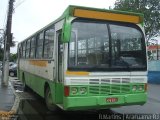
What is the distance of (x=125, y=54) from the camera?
9.75 meters

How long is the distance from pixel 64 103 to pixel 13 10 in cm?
1427

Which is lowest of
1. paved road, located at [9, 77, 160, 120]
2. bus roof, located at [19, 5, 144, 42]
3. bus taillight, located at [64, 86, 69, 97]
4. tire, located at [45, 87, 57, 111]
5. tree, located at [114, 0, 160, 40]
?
paved road, located at [9, 77, 160, 120]

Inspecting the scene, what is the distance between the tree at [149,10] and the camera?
3659cm

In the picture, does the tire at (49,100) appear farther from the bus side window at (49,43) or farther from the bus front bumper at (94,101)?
the bus front bumper at (94,101)

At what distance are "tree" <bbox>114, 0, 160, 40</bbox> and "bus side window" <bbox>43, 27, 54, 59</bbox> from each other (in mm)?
26063

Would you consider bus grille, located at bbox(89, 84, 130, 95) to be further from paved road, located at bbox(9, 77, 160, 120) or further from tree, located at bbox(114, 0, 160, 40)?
tree, located at bbox(114, 0, 160, 40)

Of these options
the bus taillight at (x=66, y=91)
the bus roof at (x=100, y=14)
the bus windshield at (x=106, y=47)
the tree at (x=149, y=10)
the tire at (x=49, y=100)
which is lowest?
the tire at (x=49, y=100)

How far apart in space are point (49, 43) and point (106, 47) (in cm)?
237

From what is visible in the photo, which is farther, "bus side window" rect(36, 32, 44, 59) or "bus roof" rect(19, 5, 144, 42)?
"bus side window" rect(36, 32, 44, 59)

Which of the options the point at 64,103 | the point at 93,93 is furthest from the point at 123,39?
the point at 64,103

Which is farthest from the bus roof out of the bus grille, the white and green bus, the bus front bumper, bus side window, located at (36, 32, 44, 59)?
bus side window, located at (36, 32, 44, 59)

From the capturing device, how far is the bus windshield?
9234 mm

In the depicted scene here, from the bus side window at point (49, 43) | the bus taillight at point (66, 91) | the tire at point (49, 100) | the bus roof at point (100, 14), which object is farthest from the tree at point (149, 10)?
the bus taillight at point (66, 91)

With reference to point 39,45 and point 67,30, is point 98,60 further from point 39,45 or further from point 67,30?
point 39,45
